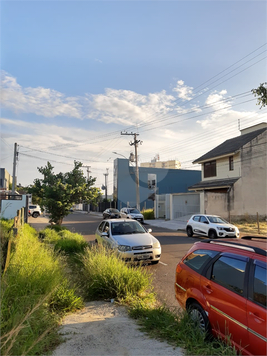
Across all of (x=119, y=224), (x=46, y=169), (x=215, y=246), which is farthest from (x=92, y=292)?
(x=46, y=169)

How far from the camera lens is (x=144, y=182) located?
5428cm

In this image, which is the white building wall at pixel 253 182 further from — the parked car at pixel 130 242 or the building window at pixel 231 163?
the parked car at pixel 130 242

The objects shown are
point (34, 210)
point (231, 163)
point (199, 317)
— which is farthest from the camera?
point (34, 210)

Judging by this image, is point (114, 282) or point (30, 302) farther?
point (114, 282)

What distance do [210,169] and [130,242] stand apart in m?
24.5

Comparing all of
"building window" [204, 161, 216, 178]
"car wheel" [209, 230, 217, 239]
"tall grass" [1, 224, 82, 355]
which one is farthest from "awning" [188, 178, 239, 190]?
"tall grass" [1, 224, 82, 355]

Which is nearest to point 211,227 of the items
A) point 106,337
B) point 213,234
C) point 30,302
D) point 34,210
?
point 213,234

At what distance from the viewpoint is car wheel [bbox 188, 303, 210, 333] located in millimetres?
3752

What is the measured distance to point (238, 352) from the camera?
3234 mm

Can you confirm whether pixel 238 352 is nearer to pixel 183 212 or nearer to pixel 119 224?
pixel 119 224

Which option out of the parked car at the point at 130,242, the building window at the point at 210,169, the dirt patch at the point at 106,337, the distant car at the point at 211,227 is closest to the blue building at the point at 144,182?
the building window at the point at 210,169

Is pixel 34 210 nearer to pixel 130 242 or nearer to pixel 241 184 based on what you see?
pixel 241 184

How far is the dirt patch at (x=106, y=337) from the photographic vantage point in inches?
132

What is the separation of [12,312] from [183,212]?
29.8 meters
